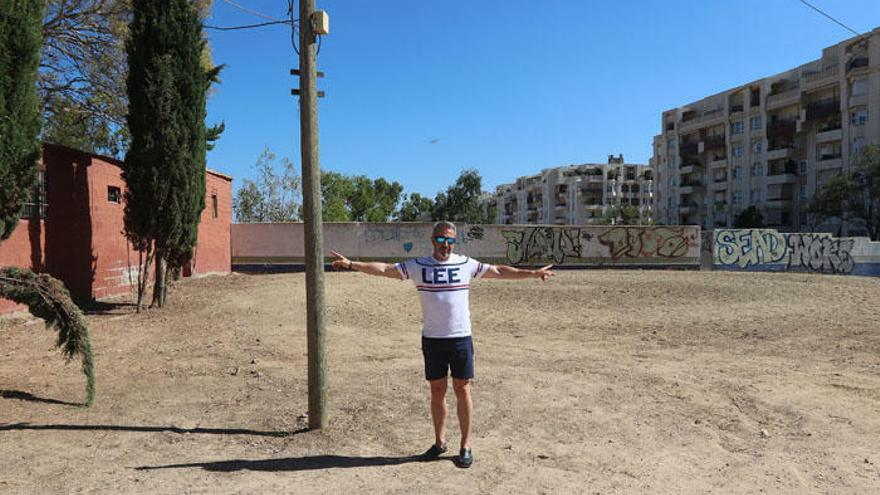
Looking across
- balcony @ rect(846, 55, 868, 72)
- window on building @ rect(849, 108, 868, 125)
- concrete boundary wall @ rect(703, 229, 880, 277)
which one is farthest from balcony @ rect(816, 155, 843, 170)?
concrete boundary wall @ rect(703, 229, 880, 277)

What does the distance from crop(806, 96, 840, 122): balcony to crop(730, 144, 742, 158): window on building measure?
1134 centimetres

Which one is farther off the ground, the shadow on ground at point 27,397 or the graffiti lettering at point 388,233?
the graffiti lettering at point 388,233

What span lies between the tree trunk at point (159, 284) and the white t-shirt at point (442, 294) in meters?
10.5

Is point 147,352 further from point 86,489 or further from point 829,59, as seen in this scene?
point 829,59

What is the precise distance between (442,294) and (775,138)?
7346cm

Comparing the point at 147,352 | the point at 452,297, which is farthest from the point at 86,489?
the point at 147,352

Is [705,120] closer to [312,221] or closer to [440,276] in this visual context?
[312,221]

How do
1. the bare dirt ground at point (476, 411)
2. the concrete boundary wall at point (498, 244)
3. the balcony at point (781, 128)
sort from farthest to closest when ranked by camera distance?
the balcony at point (781, 128) < the concrete boundary wall at point (498, 244) < the bare dirt ground at point (476, 411)

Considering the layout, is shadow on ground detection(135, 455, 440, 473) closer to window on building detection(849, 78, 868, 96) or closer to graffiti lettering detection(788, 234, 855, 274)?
graffiti lettering detection(788, 234, 855, 274)

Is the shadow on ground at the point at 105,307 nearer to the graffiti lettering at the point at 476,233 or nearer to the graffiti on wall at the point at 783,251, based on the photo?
the graffiti lettering at the point at 476,233

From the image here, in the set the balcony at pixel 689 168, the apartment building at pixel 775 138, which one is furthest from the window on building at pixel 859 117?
the balcony at pixel 689 168

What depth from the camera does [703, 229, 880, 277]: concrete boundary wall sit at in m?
28.1

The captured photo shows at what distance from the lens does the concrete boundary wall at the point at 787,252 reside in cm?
2808

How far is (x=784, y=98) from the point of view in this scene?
63.3m
